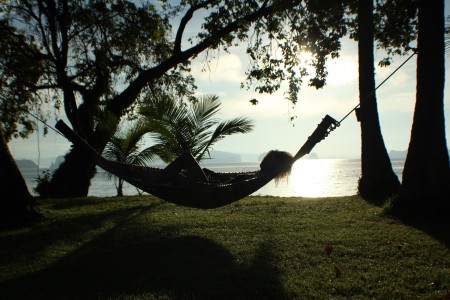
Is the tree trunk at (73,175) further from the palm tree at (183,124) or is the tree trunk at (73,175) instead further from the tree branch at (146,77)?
the palm tree at (183,124)

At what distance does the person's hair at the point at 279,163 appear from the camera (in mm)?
4918

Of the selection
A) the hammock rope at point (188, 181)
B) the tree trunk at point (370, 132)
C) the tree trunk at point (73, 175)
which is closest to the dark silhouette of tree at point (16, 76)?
the tree trunk at point (73, 175)

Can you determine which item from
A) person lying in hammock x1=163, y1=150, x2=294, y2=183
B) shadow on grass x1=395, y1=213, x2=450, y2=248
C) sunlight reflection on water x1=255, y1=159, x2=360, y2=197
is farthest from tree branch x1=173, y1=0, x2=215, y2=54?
shadow on grass x1=395, y1=213, x2=450, y2=248

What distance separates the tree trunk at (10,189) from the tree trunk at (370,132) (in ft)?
23.6

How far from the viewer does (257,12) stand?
1052 centimetres

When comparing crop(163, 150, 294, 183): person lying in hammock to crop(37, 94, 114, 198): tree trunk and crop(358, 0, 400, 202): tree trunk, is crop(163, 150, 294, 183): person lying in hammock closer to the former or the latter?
crop(358, 0, 400, 202): tree trunk

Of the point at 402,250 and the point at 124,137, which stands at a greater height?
the point at 124,137

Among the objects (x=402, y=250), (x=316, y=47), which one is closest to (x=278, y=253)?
(x=402, y=250)

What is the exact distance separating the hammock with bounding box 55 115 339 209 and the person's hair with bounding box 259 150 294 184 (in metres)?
0.04

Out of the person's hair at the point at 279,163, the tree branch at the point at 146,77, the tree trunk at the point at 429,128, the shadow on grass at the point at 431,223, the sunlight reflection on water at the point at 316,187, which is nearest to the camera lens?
the shadow on grass at the point at 431,223

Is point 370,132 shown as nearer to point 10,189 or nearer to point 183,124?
point 183,124

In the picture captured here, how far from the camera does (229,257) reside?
3.63 meters

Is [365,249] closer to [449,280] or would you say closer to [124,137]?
[449,280]

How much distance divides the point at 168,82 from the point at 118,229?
9101mm
